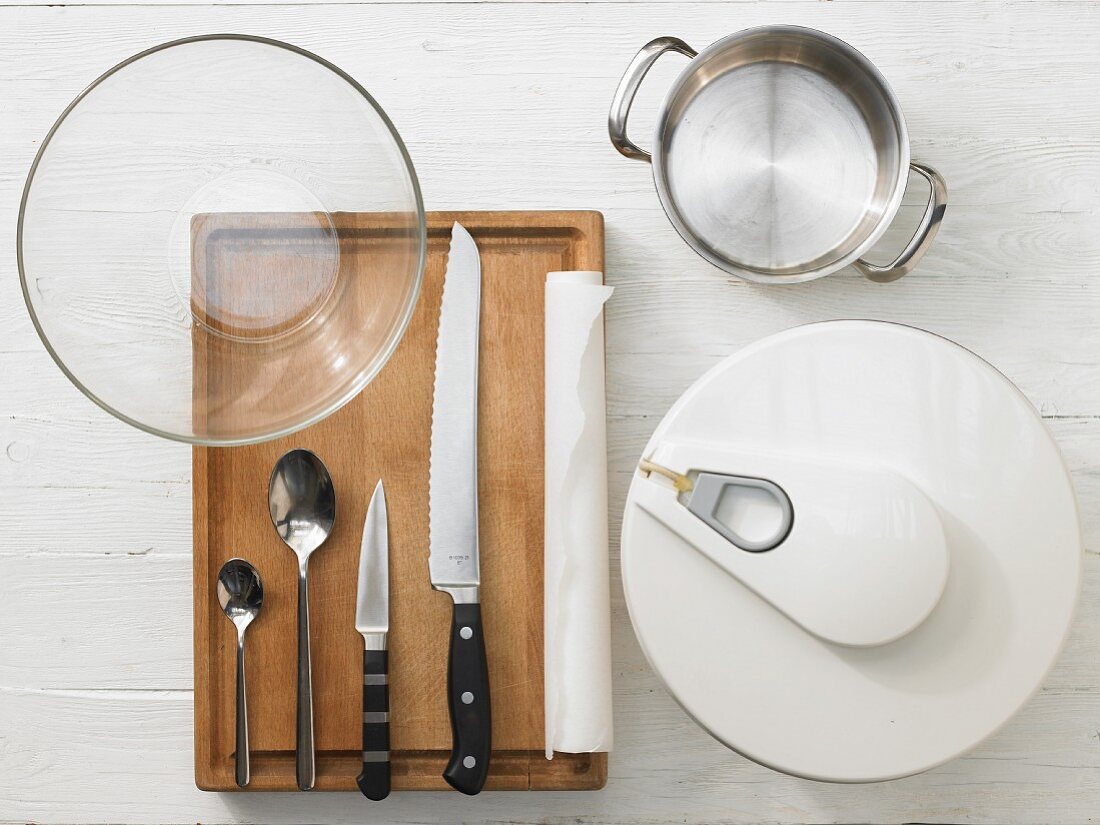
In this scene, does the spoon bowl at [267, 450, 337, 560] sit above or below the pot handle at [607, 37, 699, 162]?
below

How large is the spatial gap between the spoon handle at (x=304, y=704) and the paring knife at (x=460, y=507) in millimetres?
95

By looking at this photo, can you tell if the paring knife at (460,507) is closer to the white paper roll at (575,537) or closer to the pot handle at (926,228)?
the white paper roll at (575,537)

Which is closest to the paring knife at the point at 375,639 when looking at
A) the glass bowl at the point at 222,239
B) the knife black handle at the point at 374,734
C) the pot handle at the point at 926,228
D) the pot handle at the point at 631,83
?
the knife black handle at the point at 374,734

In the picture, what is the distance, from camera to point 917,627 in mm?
511

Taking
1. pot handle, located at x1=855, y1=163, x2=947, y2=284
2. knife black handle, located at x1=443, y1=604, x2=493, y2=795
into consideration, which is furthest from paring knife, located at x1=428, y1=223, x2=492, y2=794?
pot handle, located at x1=855, y1=163, x2=947, y2=284

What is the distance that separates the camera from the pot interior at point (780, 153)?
0.63 m

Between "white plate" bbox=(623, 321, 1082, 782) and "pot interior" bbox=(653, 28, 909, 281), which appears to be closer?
"white plate" bbox=(623, 321, 1082, 782)

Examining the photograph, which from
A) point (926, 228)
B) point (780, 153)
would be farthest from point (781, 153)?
point (926, 228)

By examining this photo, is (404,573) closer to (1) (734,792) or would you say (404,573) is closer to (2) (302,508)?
(2) (302,508)

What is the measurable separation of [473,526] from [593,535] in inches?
3.5

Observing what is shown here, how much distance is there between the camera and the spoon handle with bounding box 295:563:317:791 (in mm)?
583

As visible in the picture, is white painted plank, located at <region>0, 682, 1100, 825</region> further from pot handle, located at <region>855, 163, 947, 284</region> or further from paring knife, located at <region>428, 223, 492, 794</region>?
pot handle, located at <region>855, 163, 947, 284</region>

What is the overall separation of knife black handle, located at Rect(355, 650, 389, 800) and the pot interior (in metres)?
0.40

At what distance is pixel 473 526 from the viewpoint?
0.60m
